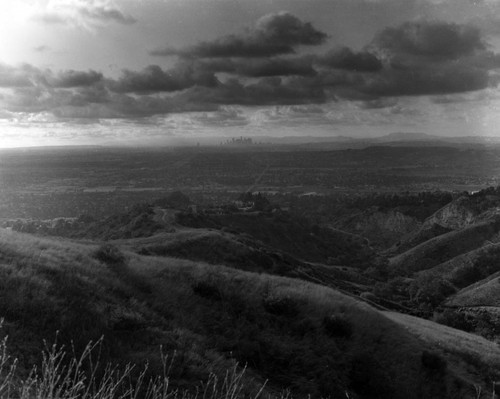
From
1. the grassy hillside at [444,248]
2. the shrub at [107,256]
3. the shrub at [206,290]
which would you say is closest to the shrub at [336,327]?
the shrub at [206,290]

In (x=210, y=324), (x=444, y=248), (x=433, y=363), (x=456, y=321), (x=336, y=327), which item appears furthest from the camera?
(x=444, y=248)

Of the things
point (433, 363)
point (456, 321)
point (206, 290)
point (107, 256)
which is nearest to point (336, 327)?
point (433, 363)

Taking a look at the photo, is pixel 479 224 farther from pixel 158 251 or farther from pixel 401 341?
pixel 401 341

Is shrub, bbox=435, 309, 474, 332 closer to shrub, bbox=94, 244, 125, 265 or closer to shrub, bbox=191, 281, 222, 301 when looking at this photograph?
shrub, bbox=191, 281, 222, 301

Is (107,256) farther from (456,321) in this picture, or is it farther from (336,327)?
(456,321)

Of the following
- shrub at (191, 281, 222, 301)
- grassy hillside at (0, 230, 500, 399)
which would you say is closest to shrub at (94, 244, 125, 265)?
grassy hillside at (0, 230, 500, 399)

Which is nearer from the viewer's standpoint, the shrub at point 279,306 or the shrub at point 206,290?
the shrub at point 206,290

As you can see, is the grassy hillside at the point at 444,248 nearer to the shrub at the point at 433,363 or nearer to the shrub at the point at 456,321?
the shrub at the point at 456,321
